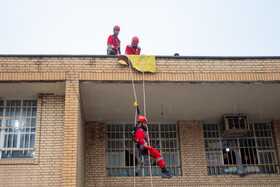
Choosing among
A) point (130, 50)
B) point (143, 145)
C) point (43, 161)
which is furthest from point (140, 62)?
point (43, 161)

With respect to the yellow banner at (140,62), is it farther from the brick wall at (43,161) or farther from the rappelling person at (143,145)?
the brick wall at (43,161)

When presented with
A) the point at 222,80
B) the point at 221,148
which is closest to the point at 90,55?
the point at 222,80

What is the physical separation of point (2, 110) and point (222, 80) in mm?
6068

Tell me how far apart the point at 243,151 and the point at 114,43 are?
5.60 m

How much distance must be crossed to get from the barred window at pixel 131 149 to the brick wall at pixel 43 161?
256 centimetres

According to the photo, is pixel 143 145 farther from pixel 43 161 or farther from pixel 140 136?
pixel 43 161

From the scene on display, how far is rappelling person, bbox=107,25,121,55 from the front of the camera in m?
10.6

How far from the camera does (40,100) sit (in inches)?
389

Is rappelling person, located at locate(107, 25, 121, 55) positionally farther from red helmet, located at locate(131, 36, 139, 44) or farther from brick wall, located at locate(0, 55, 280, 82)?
brick wall, located at locate(0, 55, 280, 82)

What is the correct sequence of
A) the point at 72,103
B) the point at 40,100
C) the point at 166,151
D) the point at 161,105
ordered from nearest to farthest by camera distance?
the point at 72,103 → the point at 40,100 → the point at 161,105 → the point at 166,151

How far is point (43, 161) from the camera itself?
363 inches

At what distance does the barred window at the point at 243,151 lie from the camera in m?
11.8

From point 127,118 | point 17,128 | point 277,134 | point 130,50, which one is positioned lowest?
point 277,134

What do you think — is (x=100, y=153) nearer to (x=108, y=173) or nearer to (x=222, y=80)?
(x=108, y=173)
